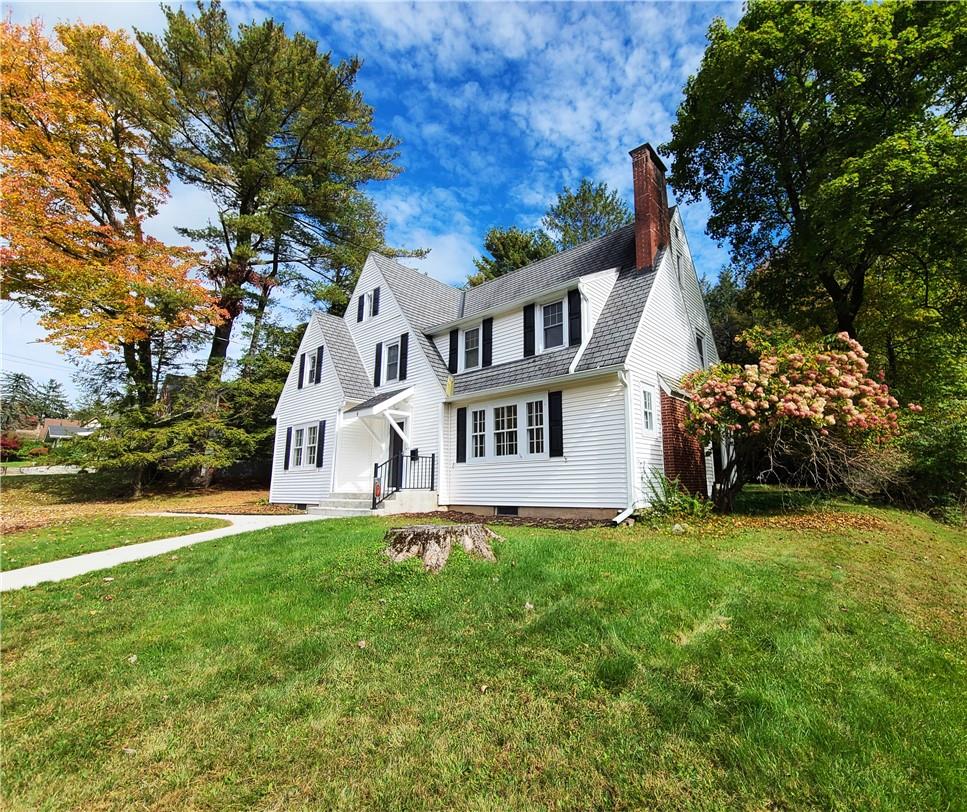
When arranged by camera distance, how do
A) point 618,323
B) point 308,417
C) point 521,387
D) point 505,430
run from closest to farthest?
point 618,323, point 521,387, point 505,430, point 308,417

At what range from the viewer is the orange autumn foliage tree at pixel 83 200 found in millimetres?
18203

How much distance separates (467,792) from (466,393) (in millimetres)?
11135

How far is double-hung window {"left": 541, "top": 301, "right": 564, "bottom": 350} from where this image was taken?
492 inches

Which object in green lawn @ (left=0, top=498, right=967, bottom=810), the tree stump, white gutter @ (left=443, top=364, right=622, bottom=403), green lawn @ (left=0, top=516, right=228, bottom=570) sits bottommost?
green lawn @ (left=0, top=498, right=967, bottom=810)

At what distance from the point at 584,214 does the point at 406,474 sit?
73.0 feet

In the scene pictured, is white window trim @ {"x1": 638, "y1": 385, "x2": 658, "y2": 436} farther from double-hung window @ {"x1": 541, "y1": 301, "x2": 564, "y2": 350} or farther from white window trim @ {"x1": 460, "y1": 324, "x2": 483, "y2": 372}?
white window trim @ {"x1": 460, "y1": 324, "x2": 483, "y2": 372}

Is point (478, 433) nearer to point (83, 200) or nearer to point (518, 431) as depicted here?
point (518, 431)

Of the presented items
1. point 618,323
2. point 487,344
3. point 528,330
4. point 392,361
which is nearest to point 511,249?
point 392,361

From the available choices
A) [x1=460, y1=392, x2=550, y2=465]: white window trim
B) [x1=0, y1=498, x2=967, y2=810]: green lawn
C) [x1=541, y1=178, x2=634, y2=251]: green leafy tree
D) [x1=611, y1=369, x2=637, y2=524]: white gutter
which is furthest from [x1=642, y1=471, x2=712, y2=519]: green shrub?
[x1=541, y1=178, x2=634, y2=251]: green leafy tree

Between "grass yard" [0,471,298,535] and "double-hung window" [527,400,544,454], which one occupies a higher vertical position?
"double-hung window" [527,400,544,454]

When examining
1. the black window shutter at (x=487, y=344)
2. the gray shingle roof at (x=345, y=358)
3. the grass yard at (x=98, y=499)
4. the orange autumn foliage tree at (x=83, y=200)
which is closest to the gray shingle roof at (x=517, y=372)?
the black window shutter at (x=487, y=344)

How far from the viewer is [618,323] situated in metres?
11.5

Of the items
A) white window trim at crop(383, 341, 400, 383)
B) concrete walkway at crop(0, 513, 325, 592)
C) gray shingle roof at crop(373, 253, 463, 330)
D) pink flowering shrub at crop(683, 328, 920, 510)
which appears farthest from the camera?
gray shingle roof at crop(373, 253, 463, 330)

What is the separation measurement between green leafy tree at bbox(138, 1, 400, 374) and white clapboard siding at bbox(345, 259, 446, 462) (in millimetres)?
8525
